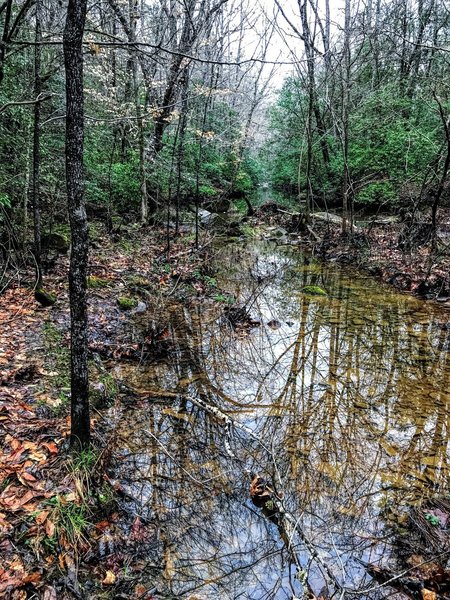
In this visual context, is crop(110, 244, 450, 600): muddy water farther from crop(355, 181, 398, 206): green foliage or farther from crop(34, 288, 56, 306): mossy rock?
crop(355, 181, 398, 206): green foliage

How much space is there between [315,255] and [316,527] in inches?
450

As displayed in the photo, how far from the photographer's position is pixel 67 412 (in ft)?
13.9

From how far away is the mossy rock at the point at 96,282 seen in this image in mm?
8678

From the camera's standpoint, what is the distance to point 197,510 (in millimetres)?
3357

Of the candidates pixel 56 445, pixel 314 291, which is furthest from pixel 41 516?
pixel 314 291

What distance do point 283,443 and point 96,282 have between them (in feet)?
20.1

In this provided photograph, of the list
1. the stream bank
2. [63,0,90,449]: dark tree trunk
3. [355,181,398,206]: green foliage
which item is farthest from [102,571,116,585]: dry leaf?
[355,181,398,206]: green foliage

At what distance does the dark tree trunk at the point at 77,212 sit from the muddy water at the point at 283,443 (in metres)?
0.88

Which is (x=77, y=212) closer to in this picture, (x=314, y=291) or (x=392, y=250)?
(x=314, y=291)

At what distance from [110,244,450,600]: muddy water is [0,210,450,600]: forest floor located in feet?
0.95

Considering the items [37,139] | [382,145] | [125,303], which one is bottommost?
[125,303]

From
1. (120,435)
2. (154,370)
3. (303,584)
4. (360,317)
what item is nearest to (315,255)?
(360,317)

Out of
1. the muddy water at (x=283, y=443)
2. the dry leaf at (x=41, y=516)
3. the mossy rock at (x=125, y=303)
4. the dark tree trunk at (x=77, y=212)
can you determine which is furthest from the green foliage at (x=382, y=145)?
the dry leaf at (x=41, y=516)

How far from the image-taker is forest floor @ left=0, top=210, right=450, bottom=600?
267 cm
